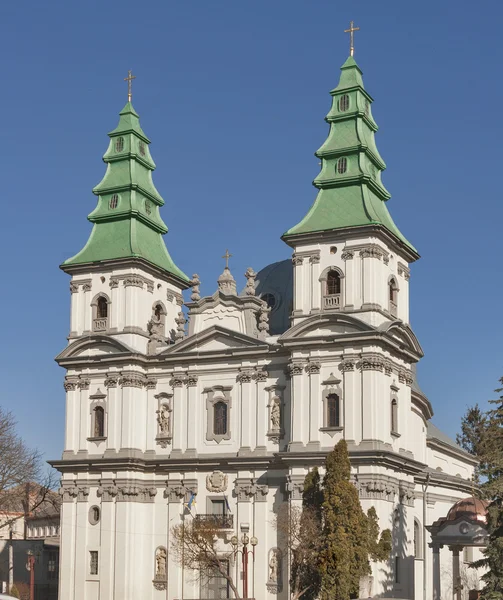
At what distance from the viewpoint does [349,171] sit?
61812mm

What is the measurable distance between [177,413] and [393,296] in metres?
13.0

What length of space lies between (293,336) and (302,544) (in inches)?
414

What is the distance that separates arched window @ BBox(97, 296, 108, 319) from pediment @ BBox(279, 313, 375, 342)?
1189cm

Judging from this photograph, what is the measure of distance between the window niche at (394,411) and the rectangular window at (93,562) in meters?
17.0

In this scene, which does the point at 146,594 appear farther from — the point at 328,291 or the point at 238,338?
the point at 328,291

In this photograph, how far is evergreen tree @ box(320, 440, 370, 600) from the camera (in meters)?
52.6

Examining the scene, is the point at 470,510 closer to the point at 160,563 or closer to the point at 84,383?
the point at 160,563

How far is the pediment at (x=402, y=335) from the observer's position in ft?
193

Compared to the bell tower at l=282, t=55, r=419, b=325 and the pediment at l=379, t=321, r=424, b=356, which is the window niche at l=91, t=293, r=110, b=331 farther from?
the pediment at l=379, t=321, r=424, b=356

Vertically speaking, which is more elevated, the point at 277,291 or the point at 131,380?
the point at 277,291

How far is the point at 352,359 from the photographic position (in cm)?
5825

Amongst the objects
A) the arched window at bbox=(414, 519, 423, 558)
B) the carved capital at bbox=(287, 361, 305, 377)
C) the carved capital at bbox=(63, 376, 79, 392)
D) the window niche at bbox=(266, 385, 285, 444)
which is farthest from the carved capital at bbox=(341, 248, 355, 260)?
the carved capital at bbox=(63, 376, 79, 392)

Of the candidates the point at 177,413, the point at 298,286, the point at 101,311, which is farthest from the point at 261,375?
the point at 101,311

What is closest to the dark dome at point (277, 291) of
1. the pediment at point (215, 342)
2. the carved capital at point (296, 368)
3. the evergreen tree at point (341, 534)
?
the pediment at point (215, 342)
